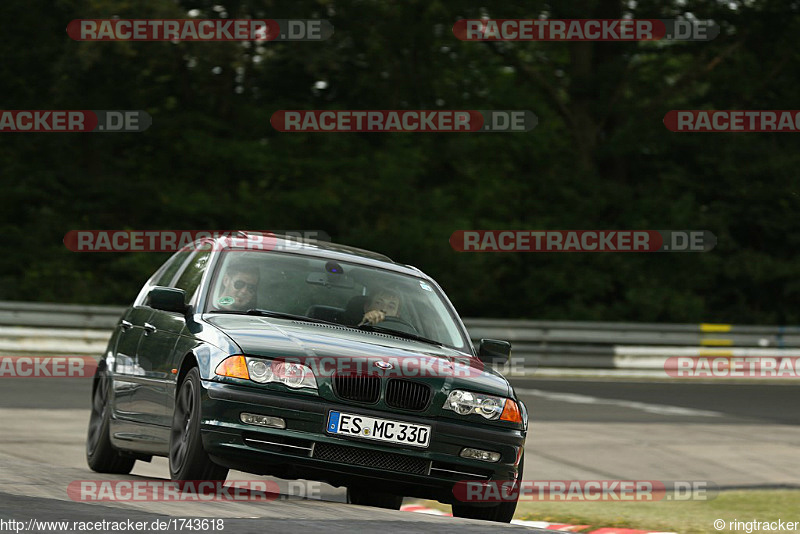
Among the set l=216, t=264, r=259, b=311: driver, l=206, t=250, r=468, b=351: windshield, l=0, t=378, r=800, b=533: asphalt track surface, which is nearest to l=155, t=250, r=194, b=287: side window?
l=206, t=250, r=468, b=351: windshield

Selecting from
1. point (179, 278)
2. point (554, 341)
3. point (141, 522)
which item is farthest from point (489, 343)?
point (554, 341)

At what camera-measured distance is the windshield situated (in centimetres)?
809

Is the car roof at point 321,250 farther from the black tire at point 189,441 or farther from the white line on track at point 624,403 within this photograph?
the white line on track at point 624,403

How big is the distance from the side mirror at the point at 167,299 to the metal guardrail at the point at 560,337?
500 inches

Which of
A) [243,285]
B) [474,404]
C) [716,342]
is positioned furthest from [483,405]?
[716,342]

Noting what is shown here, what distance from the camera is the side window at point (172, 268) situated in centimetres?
936

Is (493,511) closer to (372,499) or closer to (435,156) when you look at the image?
(372,499)

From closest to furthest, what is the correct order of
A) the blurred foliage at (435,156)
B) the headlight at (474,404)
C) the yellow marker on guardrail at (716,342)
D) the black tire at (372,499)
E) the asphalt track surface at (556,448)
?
the asphalt track surface at (556,448), the headlight at (474,404), the black tire at (372,499), the yellow marker on guardrail at (716,342), the blurred foliage at (435,156)

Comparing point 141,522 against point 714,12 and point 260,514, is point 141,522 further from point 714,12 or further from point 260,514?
point 714,12

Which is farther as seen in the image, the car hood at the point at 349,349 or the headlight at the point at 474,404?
the headlight at the point at 474,404

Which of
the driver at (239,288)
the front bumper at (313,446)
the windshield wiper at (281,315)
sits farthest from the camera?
the driver at (239,288)

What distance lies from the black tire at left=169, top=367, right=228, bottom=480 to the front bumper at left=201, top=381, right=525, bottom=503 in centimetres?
8

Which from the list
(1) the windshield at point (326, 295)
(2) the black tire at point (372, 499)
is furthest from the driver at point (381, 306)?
(2) the black tire at point (372, 499)

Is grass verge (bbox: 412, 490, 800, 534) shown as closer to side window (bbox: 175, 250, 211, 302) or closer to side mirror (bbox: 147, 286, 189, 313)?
side window (bbox: 175, 250, 211, 302)
